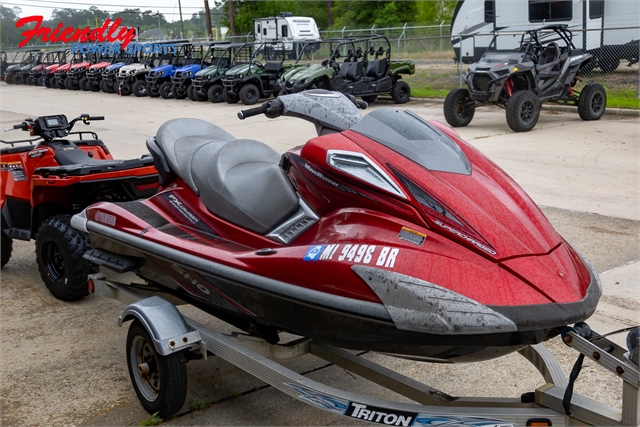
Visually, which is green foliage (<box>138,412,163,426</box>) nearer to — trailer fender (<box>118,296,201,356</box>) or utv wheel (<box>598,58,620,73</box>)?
trailer fender (<box>118,296,201,356</box>)

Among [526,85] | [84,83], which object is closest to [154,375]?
[526,85]

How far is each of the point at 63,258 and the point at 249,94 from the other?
14.4m

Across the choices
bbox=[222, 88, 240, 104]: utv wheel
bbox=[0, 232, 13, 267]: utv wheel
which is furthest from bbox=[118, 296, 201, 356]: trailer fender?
bbox=[222, 88, 240, 104]: utv wheel

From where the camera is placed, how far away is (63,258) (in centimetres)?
482

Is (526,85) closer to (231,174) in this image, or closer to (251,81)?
(251,81)

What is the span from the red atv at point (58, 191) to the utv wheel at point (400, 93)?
12.9 meters

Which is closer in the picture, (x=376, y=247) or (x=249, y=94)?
(x=376, y=247)

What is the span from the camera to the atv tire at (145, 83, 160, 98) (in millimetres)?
22453

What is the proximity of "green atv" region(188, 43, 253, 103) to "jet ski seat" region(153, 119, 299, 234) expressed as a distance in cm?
1587

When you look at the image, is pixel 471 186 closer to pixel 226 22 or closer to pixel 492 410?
pixel 492 410

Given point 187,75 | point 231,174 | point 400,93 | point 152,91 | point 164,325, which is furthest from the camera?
point 152,91

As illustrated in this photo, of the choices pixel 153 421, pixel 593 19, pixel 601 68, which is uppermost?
pixel 593 19

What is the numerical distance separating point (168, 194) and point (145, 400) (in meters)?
1.11

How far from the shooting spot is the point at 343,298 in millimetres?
2678
